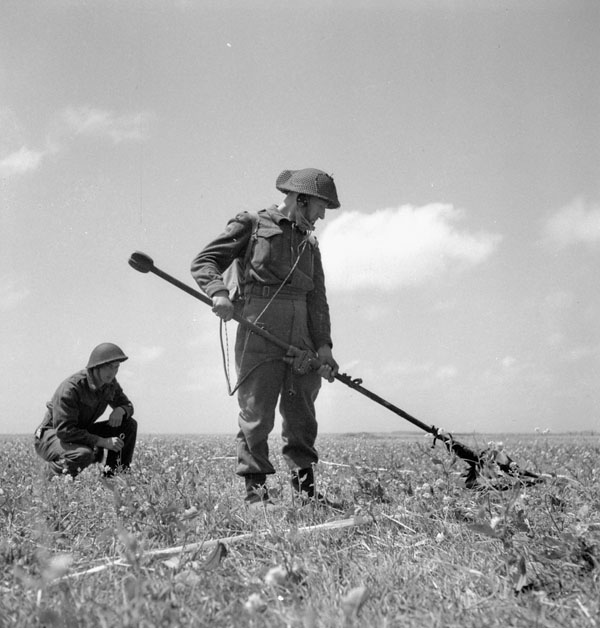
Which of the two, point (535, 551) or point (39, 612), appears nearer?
point (39, 612)

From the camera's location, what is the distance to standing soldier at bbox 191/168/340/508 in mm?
5172

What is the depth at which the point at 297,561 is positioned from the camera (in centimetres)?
294

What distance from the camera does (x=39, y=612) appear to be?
2.03 meters

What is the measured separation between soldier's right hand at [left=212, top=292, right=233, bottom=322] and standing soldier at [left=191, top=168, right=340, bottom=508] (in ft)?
0.65

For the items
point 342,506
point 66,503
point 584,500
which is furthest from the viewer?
point 584,500

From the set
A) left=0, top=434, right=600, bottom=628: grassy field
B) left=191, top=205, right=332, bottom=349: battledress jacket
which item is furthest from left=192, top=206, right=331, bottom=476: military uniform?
left=0, top=434, right=600, bottom=628: grassy field

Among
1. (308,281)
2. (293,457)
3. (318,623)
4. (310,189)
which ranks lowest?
(318,623)

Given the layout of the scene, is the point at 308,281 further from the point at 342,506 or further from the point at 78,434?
the point at 78,434

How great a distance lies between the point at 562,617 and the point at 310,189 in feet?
11.5

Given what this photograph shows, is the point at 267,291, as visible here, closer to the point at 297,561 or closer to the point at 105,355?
the point at 297,561

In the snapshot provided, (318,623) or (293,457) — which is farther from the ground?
(293,457)

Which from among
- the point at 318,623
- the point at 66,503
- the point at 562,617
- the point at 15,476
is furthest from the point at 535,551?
the point at 15,476

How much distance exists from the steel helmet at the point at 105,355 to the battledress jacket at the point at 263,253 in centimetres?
251

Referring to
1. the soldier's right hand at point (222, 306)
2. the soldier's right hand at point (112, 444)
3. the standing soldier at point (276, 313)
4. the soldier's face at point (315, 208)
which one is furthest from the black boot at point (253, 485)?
the soldier's right hand at point (112, 444)
